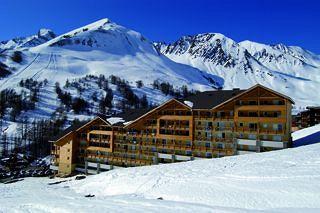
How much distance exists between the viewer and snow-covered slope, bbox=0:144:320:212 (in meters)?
25.5

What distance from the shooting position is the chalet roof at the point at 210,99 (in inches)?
2247

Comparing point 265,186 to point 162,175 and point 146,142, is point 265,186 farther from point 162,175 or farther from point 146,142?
point 146,142

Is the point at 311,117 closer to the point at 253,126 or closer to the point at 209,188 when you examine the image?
the point at 253,126

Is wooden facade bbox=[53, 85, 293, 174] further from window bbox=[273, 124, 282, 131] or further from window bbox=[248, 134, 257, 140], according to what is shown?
window bbox=[248, 134, 257, 140]

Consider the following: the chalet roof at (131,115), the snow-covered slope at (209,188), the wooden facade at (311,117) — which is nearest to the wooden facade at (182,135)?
the chalet roof at (131,115)

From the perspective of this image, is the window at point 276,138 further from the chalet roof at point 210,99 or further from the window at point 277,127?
the chalet roof at point 210,99

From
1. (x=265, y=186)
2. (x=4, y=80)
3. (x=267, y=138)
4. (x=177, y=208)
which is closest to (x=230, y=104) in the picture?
(x=267, y=138)

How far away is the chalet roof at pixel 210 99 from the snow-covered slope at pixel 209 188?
14.0m

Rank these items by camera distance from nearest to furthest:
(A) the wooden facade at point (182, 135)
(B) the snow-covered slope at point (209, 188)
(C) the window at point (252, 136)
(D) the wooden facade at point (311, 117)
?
(B) the snow-covered slope at point (209, 188) → (A) the wooden facade at point (182, 135) → (C) the window at point (252, 136) → (D) the wooden facade at point (311, 117)

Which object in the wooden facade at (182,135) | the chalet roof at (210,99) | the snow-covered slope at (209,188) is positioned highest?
the chalet roof at (210,99)

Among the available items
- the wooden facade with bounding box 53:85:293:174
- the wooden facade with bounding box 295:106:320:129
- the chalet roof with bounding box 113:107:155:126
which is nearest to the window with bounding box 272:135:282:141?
the wooden facade with bounding box 53:85:293:174

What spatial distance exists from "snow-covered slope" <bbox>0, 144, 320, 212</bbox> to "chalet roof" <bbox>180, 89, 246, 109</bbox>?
Answer: 14.0 metres

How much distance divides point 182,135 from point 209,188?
92.9ft

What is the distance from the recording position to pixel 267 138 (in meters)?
52.6
